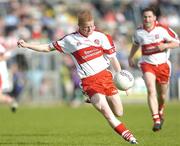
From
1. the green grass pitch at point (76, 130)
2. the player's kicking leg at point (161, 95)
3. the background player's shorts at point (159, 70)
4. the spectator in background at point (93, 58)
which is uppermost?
the spectator in background at point (93, 58)

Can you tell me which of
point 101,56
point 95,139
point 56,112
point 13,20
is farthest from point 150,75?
point 13,20

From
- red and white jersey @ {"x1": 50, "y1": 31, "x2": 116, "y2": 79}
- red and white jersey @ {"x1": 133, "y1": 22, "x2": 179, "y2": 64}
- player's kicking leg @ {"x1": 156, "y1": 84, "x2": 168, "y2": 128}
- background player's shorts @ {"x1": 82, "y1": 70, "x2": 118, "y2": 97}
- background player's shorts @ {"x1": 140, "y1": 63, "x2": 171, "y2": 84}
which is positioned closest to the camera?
background player's shorts @ {"x1": 82, "y1": 70, "x2": 118, "y2": 97}

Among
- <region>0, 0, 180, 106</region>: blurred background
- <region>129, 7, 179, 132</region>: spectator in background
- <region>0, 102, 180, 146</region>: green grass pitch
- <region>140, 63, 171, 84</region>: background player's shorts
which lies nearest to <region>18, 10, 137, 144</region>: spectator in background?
<region>0, 102, 180, 146</region>: green grass pitch

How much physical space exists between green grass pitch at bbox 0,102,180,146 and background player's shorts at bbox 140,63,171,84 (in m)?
1.17

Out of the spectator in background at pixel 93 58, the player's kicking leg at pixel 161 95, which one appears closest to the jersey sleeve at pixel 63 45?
the spectator in background at pixel 93 58

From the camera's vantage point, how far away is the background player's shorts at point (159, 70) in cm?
1578

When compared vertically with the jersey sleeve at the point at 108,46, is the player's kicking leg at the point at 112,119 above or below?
below

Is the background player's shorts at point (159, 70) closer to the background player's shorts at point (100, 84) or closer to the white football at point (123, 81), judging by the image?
the white football at point (123, 81)

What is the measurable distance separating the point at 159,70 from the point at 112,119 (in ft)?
14.4

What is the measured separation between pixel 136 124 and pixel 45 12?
1589 centimetres

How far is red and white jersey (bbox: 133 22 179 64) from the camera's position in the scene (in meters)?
15.7

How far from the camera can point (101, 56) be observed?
40.0ft

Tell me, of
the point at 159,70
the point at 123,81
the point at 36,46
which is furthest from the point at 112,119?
the point at 159,70

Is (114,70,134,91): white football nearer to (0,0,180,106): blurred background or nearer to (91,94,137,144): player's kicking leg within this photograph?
(91,94,137,144): player's kicking leg
